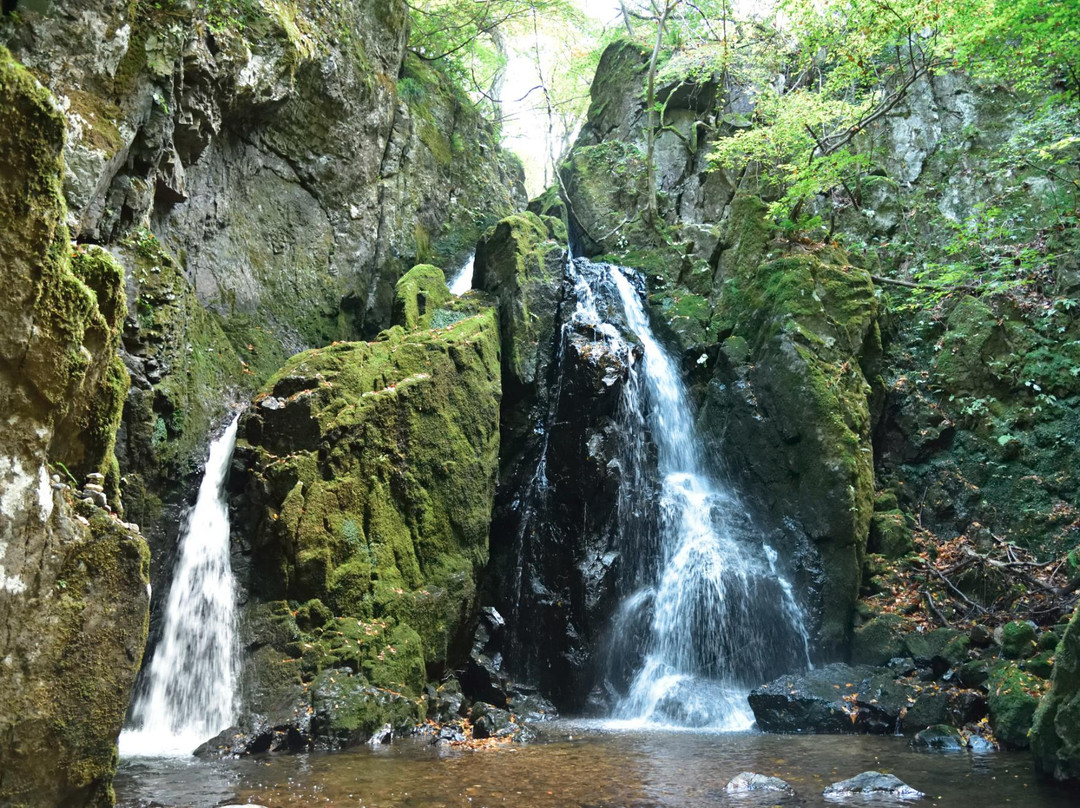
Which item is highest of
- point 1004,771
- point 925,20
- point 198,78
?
point 925,20

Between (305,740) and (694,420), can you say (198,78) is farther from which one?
(694,420)

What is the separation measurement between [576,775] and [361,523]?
4364mm

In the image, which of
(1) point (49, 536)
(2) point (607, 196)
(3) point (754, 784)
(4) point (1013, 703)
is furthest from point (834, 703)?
(2) point (607, 196)

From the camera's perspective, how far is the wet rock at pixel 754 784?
570 cm

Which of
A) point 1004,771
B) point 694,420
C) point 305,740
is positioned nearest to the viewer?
point 1004,771

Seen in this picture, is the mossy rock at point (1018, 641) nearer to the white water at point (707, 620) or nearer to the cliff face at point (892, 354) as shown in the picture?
the cliff face at point (892, 354)

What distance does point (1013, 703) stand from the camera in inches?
283

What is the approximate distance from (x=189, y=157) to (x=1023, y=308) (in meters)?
14.5

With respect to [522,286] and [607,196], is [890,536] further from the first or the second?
[607,196]

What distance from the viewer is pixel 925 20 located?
1055 cm

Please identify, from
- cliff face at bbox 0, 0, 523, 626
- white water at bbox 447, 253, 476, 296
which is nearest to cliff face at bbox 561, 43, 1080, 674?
white water at bbox 447, 253, 476, 296

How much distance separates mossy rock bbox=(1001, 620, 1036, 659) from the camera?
8.24 meters

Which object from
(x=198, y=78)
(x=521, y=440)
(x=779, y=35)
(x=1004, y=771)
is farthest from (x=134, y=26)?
(x=779, y=35)

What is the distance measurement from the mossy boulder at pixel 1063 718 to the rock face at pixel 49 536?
6.78 metres
